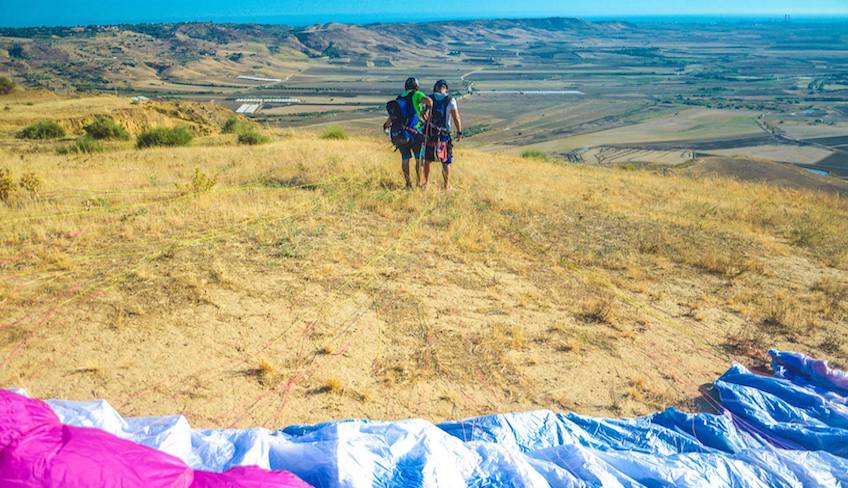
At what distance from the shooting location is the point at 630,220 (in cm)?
1073

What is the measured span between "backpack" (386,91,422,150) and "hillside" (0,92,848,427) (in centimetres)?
106

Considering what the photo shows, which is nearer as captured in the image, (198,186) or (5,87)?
(198,186)

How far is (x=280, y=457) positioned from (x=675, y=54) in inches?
7760

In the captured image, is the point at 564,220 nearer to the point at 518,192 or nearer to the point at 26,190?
the point at 518,192

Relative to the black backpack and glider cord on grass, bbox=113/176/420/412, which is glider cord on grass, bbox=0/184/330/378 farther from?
the black backpack

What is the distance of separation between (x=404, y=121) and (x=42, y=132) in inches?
668

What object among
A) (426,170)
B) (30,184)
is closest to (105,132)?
(30,184)

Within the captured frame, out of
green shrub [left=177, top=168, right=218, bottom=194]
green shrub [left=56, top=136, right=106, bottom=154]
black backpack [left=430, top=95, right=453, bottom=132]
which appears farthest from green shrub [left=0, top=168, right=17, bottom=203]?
black backpack [left=430, top=95, right=453, bottom=132]

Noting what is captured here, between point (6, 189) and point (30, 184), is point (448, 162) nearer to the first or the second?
point (30, 184)

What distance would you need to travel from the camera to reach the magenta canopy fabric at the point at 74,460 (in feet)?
8.36

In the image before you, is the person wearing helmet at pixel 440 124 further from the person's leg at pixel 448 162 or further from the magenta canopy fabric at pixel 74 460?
the magenta canopy fabric at pixel 74 460

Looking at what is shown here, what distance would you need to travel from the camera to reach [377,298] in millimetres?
6672

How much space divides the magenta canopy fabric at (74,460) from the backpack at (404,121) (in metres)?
7.61

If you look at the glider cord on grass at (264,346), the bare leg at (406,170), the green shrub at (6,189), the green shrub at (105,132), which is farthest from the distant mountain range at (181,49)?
the glider cord on grass at (264,346)
